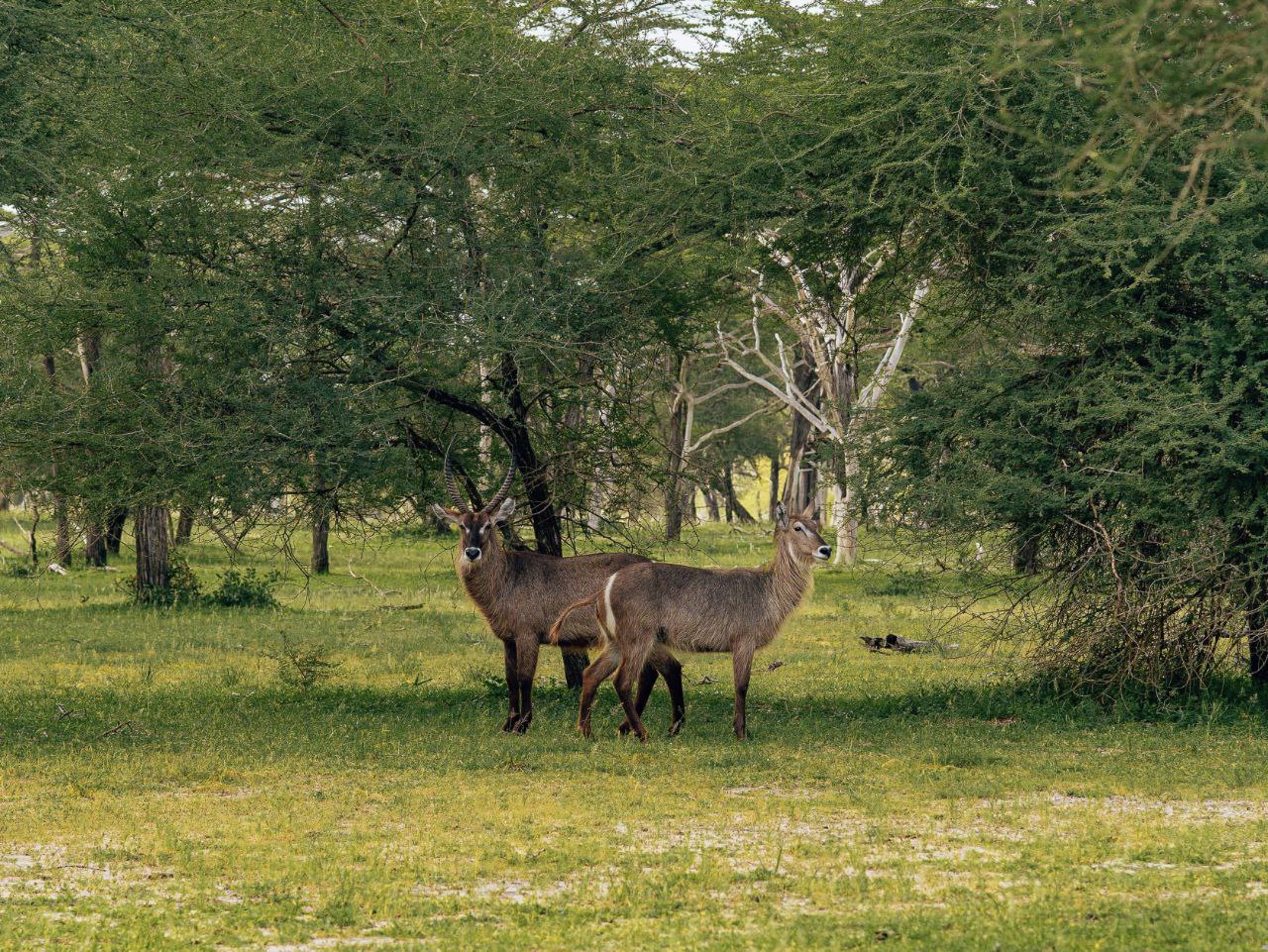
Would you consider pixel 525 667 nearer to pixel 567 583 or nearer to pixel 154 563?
pixel 567 583

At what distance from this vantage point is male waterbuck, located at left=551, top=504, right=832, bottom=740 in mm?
13039

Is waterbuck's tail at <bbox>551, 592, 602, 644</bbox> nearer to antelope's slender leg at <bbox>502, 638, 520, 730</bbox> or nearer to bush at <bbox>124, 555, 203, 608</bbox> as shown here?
antelope's slender leg at <bbox>502, 638, 520, 730</bbox>

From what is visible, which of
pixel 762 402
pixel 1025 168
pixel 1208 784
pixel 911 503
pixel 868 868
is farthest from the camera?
pixel 762 402

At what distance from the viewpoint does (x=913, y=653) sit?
67.1 feet

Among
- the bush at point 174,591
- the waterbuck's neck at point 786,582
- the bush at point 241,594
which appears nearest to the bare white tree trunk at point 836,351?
the waterbuck's neck at point 786,582

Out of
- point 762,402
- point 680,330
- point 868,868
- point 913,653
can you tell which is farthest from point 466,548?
point 762,402

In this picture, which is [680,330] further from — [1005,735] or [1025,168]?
[1005,735]

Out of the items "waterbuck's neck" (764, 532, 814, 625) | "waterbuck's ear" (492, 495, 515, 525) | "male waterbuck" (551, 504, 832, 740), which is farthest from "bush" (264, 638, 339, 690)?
"waterbuck's neck" (764, 532, 814, 625)

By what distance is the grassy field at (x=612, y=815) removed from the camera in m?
7.56

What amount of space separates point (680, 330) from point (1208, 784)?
6958 millimetres

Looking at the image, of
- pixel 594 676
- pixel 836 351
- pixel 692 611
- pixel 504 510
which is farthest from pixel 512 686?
pixel 836 351

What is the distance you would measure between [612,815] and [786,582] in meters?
3.77

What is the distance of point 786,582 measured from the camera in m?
13.5

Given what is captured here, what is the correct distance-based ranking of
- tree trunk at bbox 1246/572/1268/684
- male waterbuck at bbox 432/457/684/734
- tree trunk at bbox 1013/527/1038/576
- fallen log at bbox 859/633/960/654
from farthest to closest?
fallen log at bbox 859/633/960/654 < tree trunk at bbox 1013/527/1038/576 < tree trunk at bbox 1246/572/1268/684 < male waterbuck at bbox 432/457/684/734
